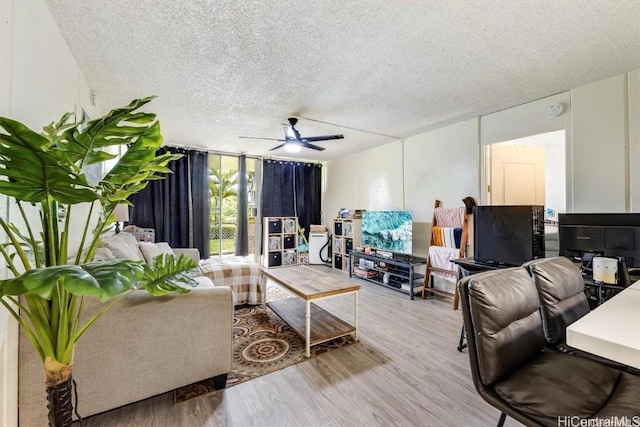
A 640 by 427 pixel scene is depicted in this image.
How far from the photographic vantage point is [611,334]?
0.76 metres

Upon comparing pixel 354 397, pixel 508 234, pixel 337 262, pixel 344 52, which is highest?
pixel 344 52

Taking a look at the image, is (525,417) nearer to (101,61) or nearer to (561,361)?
(561,361)

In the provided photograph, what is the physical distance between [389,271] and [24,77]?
13.0 feet

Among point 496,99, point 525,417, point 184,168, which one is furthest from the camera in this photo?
point 184,168

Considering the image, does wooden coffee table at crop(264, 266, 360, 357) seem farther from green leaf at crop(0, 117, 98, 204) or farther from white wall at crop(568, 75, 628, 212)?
white wall at crop(568, 75, 628, 212)

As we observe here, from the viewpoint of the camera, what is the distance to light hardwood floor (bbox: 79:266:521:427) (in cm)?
153

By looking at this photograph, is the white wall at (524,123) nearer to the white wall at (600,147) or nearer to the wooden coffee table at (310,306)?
the white wall at (600,147)

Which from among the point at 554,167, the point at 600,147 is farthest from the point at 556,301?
the point at 554,167

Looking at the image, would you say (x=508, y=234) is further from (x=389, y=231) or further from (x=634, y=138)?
(x=389, y=231)

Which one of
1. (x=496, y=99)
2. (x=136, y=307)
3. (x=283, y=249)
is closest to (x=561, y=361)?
(x=136, y=307)

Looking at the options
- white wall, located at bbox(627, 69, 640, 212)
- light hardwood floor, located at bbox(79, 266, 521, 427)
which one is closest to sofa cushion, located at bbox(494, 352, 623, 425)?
light hardwood floor, located at bbox(79, 266, 521, 427)

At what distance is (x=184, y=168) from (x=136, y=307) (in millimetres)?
3932

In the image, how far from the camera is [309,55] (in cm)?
203

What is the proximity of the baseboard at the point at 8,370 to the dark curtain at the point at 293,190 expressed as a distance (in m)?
4.51
